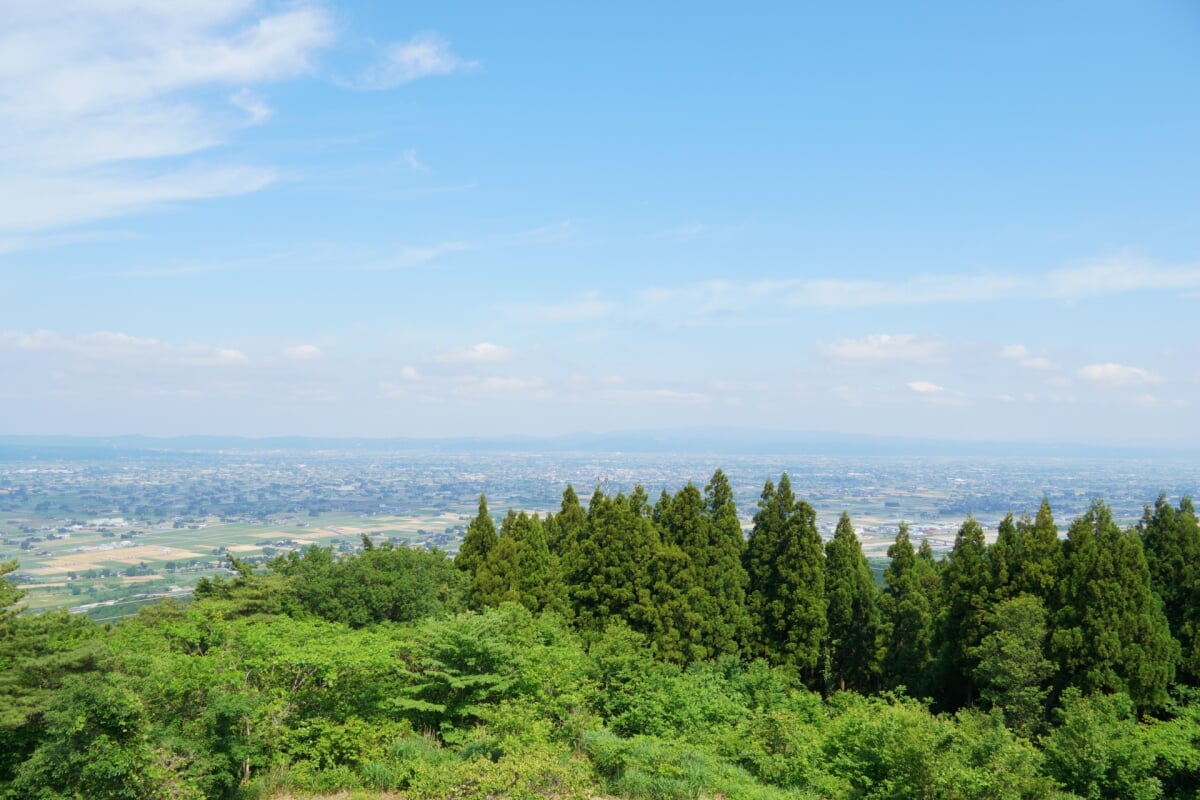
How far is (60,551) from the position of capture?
7381 cm

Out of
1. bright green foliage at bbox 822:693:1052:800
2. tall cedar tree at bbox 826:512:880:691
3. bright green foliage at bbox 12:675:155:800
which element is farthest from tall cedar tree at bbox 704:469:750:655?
bright green foliage at bbox 12:675:155:800

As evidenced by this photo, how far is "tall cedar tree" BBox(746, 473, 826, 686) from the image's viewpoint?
71.3ft

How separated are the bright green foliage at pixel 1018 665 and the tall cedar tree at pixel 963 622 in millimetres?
1050

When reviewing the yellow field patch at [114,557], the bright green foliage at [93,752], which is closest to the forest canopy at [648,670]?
the bright green foliage at [93,752]

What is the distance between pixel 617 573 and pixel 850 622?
7.67 metres

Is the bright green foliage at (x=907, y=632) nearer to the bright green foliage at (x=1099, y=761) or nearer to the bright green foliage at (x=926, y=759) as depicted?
the bright green foliage at (x=926, y=759)

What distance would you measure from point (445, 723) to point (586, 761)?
10.9ft

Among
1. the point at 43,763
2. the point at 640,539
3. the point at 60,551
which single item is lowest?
the point at 60,551

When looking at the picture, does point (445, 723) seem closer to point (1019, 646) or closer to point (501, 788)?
point (501, 788)

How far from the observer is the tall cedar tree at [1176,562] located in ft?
61.3

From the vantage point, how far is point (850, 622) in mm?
23250

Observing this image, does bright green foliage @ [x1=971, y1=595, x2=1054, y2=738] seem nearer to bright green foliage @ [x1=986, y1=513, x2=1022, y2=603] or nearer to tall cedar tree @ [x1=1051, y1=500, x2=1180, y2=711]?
tall cedar tree @ [x1=1051, y1=500, x2=1180, y2=711]

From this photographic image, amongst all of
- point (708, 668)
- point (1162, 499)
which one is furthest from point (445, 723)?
point (1162, 499)

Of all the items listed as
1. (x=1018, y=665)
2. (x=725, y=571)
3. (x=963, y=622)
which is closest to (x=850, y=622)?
(x=963, y=622)
